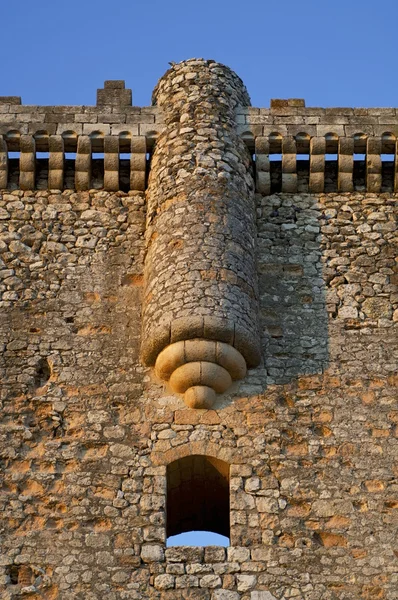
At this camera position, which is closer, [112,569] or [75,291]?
[112,569]

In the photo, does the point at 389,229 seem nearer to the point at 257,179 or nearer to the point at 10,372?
the point at 257,179

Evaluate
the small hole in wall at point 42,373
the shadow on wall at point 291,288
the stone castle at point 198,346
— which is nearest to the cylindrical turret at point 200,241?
the stone castle at point 198,346

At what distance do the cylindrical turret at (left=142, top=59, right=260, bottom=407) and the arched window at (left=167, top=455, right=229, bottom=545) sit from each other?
56 centimetres

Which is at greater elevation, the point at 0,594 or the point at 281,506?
the point at 281,506

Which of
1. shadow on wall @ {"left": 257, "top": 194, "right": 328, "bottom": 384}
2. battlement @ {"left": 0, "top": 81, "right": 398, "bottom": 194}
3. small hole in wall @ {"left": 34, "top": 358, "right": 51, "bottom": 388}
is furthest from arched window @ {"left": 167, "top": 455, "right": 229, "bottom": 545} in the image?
battlement @ {"left": 0, "top": 81, "right": 398, "bottom": 194}

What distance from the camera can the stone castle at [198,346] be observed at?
13391 mm

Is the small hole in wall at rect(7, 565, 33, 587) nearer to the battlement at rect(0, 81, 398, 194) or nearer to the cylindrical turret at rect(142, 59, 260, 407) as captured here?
the cylindrical turret at rect(142, 59, 260, 407)

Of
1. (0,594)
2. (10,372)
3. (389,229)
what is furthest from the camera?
(389,229)

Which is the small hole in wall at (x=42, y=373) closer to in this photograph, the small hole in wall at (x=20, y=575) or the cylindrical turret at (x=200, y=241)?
the cylindrical turret at (x=200, y=241)

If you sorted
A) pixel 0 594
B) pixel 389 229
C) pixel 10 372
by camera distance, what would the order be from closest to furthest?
pixel 0 594 < pixel 10 372 < pixel 389 229

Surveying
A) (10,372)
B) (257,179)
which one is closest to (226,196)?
(257,179)

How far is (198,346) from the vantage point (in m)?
14.2

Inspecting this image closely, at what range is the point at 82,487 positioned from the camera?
45.1 ft

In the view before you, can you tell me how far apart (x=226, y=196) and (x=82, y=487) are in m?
3.18
